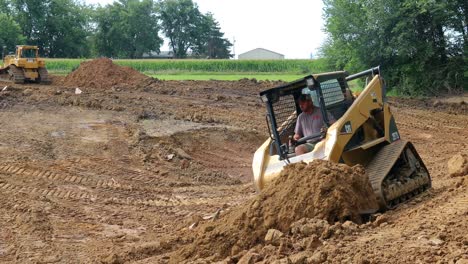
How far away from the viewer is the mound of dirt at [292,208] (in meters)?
7.22

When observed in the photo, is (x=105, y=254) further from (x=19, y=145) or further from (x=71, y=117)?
(x=71, y=117)

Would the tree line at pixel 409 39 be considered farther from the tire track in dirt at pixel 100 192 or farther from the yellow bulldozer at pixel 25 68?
the tire track in dirt at pixel 100 192

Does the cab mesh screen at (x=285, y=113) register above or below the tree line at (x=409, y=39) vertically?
below

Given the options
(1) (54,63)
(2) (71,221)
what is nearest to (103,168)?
(2) (71,221)

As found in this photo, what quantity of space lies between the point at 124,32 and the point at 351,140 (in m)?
96.3

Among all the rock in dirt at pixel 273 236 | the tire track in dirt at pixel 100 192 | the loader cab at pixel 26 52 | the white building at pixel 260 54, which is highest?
the white building at pixel 260 54

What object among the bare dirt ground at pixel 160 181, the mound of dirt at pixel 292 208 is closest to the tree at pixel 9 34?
the bare dirt ground at pixel 160 181

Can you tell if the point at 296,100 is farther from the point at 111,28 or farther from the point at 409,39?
the point at 111,28

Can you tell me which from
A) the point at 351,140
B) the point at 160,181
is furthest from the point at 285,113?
the point at 160,181

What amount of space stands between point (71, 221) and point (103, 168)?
157 inches

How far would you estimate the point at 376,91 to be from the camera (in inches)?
377

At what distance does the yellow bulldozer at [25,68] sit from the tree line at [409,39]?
50.3 feet

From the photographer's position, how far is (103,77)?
31.2 metres

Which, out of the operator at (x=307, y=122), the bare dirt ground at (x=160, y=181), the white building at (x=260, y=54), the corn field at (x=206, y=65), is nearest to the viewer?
the bare dirt ground at (x=160, y=181)
